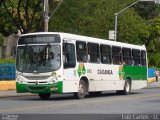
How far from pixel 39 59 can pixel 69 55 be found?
1379 millimetres

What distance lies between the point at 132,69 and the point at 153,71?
26.8 m

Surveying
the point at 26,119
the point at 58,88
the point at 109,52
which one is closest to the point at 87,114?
the point at 26,119

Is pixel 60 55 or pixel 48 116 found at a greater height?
Answer: pixel 60 55

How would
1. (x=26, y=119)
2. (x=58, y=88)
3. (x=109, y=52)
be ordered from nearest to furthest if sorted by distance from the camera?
(x=26, y=119) < (x=58, y=88) < (x=109, y=52)

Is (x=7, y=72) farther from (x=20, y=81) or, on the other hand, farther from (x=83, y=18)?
(x=83, y=18)

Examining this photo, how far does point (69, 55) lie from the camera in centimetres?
2428

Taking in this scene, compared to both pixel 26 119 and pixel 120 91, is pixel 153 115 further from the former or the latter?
pixel 120 91

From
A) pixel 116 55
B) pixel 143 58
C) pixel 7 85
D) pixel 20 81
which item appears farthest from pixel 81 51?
pixel 7 85

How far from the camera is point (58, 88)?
2366 centimetres

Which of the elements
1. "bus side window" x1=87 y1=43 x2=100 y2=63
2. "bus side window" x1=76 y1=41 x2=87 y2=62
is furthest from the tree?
"bus side window" x1=76 y1=41 x2=87 y2=62

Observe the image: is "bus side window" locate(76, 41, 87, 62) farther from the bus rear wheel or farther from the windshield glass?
the bus rear wheel

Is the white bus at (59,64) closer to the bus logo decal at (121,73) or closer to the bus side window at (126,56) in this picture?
the bus logo decal at (121,73)

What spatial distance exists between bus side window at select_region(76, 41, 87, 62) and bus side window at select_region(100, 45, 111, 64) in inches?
81.1

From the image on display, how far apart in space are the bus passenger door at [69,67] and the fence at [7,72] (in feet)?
34.2
